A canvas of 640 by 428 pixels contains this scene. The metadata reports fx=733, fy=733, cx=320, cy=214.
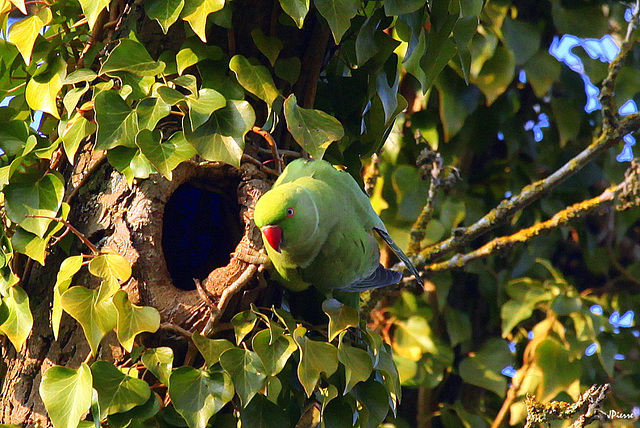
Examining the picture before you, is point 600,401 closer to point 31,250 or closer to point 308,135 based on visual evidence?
point 308,135

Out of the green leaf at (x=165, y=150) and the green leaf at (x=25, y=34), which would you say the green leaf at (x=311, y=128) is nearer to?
the green leaf at (x=165, y=150)

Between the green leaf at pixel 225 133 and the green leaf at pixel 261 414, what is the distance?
519 mm

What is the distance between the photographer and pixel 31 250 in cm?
162

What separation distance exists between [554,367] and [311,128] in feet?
5.63

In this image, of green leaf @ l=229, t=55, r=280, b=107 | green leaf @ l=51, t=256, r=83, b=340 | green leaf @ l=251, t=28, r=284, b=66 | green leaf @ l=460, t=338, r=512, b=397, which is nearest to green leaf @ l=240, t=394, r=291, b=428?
green leaf @ l=51, t=256, r=83, b=340

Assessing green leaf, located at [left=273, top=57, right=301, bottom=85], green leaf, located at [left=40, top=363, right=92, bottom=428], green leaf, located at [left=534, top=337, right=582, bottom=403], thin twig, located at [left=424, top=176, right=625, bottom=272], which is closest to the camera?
green leaf, located at [left=40, top=363, right=92, bottom=428]

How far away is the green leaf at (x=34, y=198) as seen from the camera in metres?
1.60

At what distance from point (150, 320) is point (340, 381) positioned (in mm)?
454

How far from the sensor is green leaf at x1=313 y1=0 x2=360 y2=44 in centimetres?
164

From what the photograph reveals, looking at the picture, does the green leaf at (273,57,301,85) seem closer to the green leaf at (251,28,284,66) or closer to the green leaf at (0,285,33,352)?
the green leaf at (251,28,284,66)

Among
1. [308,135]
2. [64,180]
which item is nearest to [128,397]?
[64,180]

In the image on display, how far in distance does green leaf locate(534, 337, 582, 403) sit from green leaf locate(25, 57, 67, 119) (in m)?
2.08

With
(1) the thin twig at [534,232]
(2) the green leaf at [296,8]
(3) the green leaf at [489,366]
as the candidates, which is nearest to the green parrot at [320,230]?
(2) the green leaf at [296,8]

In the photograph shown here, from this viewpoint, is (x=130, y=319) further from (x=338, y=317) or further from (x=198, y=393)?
(x=338, y=317)
